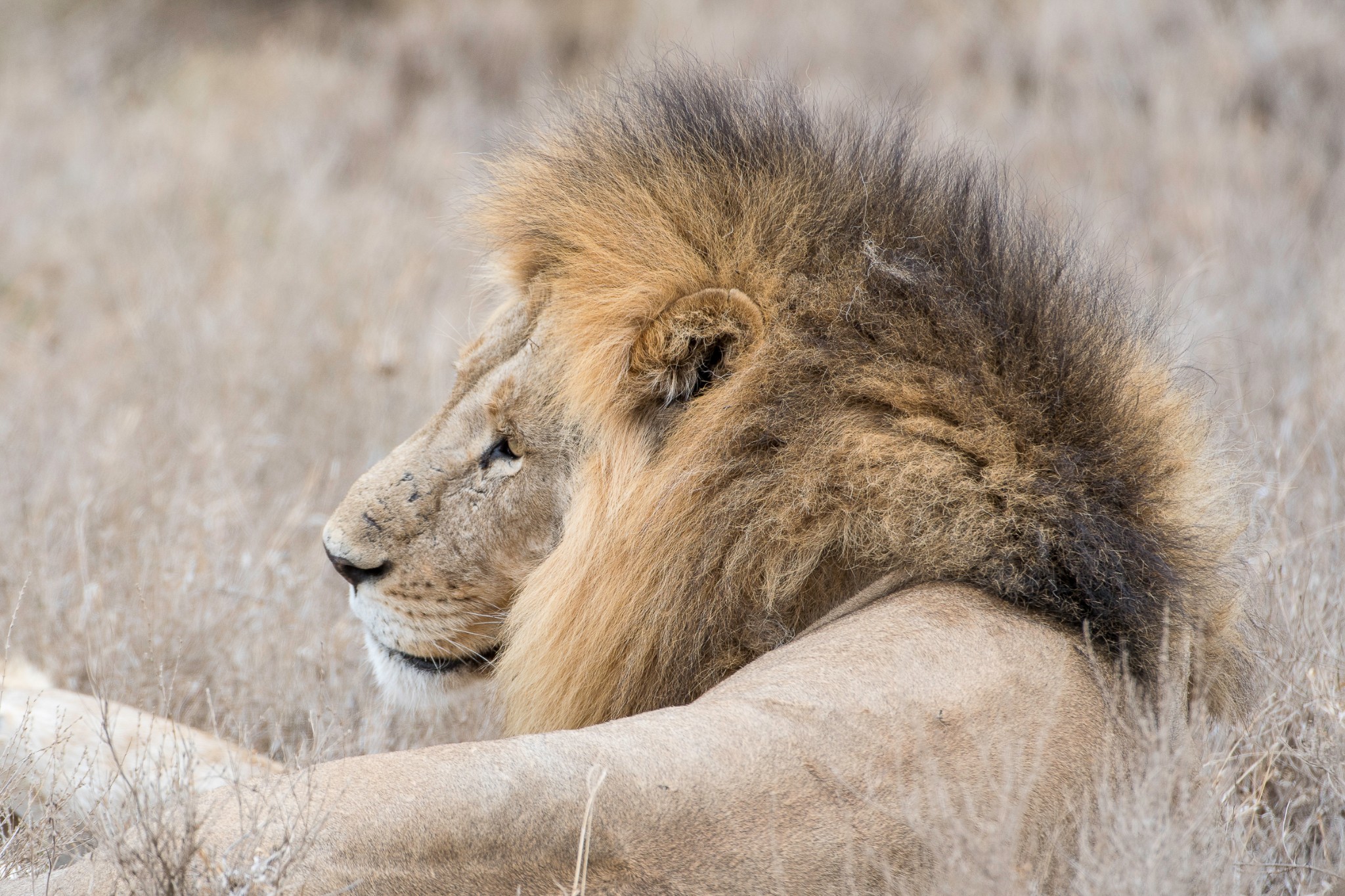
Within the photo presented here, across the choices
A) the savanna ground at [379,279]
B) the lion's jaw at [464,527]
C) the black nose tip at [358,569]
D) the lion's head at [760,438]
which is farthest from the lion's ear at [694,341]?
the savanna ground at [379,279]

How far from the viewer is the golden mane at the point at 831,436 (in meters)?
1.99

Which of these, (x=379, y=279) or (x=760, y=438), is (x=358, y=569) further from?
(x=379, y=279)

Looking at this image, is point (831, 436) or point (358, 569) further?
point (358, 569)

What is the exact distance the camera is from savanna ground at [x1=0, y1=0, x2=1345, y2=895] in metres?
2.68

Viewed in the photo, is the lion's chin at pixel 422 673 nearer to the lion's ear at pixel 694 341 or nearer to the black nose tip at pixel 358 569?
the black nose tip at pixel 358 569

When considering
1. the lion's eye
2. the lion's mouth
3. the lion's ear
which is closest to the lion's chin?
the lion's mouth

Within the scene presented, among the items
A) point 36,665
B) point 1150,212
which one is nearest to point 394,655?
point 36,665

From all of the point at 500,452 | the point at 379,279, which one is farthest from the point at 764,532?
the point at 379,279

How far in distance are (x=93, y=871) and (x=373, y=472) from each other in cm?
101

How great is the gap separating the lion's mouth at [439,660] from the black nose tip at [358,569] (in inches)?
5.5

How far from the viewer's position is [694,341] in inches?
84.2

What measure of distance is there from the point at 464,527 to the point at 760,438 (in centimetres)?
62

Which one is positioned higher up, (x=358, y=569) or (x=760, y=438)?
(x=760, y=438)

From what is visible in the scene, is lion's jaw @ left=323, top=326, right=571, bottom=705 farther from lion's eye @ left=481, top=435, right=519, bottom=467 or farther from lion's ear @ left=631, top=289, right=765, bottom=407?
lion's ear @ left=631, top=289, right=765, bottom=407
